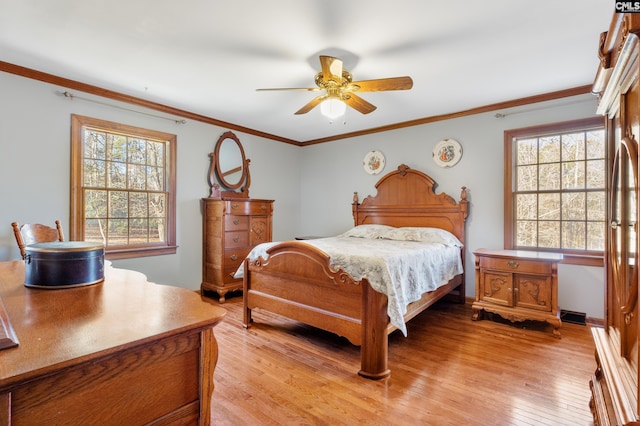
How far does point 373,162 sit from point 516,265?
2.45 metres

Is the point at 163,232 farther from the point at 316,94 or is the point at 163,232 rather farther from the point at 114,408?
the point at 114,408

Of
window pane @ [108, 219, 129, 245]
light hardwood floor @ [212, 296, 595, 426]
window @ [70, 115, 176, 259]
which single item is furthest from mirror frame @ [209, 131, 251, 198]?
light hardwood floor @ [212, 296, 595, 426]

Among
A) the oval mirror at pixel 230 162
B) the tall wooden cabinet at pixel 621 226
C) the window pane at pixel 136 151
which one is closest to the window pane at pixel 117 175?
the window pane at pixel 136 151

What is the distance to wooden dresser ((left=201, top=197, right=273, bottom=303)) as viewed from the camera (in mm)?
4141

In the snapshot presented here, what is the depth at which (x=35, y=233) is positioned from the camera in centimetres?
283

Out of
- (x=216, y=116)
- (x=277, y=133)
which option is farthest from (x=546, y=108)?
(x=216, y=116)

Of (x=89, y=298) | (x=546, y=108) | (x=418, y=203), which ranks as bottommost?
(x=89, y=298)

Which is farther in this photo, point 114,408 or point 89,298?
point 89,298

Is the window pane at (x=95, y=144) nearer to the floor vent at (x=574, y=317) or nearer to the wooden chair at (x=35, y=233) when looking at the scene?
the wooden chair at (x=35, y=233)

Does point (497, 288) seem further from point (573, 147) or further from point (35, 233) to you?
point (35, 233)

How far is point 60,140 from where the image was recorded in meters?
3.21

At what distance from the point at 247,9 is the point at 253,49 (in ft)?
1.60

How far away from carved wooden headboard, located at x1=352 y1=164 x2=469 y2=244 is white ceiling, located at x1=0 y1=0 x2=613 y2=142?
1201 millimetres

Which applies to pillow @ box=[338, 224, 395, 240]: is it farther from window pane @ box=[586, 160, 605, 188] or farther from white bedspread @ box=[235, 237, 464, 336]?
window pane @ box=[586, 160, 605, 188]
